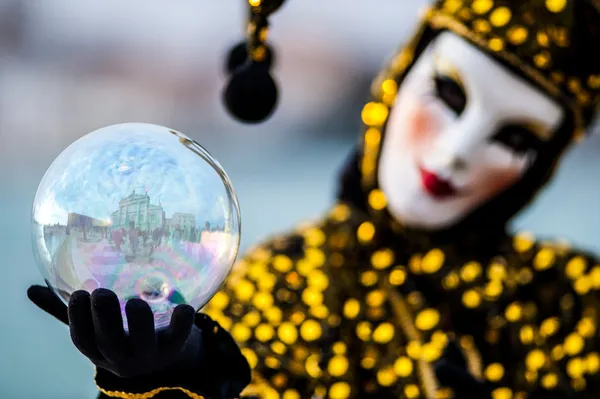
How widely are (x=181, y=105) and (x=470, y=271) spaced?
3619mm

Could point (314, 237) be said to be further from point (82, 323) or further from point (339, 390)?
point (82, 323)

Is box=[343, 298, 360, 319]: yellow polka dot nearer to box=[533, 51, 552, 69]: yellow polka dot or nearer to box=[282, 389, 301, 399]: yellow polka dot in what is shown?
box=[282, 389, 301, 399]: yellow polka dot

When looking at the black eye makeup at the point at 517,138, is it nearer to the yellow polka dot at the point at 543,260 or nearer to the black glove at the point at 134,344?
the yellow polka dot at the point at 543,260

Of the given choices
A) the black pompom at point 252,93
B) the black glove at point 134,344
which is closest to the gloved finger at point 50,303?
the black glove at point 134,344

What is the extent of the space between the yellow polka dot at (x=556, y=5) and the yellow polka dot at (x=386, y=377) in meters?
0.51

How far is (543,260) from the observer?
3.77 ft

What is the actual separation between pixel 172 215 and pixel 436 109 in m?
0.54

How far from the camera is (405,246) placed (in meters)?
1.07

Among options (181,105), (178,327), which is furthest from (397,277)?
(181,105)

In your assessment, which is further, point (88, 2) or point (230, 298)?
point (88, 2)

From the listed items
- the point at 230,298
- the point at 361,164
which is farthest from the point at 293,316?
the point at 361,164

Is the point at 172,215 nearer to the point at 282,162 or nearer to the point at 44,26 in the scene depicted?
the point at 44,26

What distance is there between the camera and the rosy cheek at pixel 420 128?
1008mm

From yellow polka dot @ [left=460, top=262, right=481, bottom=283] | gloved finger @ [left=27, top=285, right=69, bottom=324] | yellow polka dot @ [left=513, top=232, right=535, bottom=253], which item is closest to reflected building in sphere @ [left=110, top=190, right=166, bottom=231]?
gloved finger @ [left=27, top=285, right=69, bottom=324]
